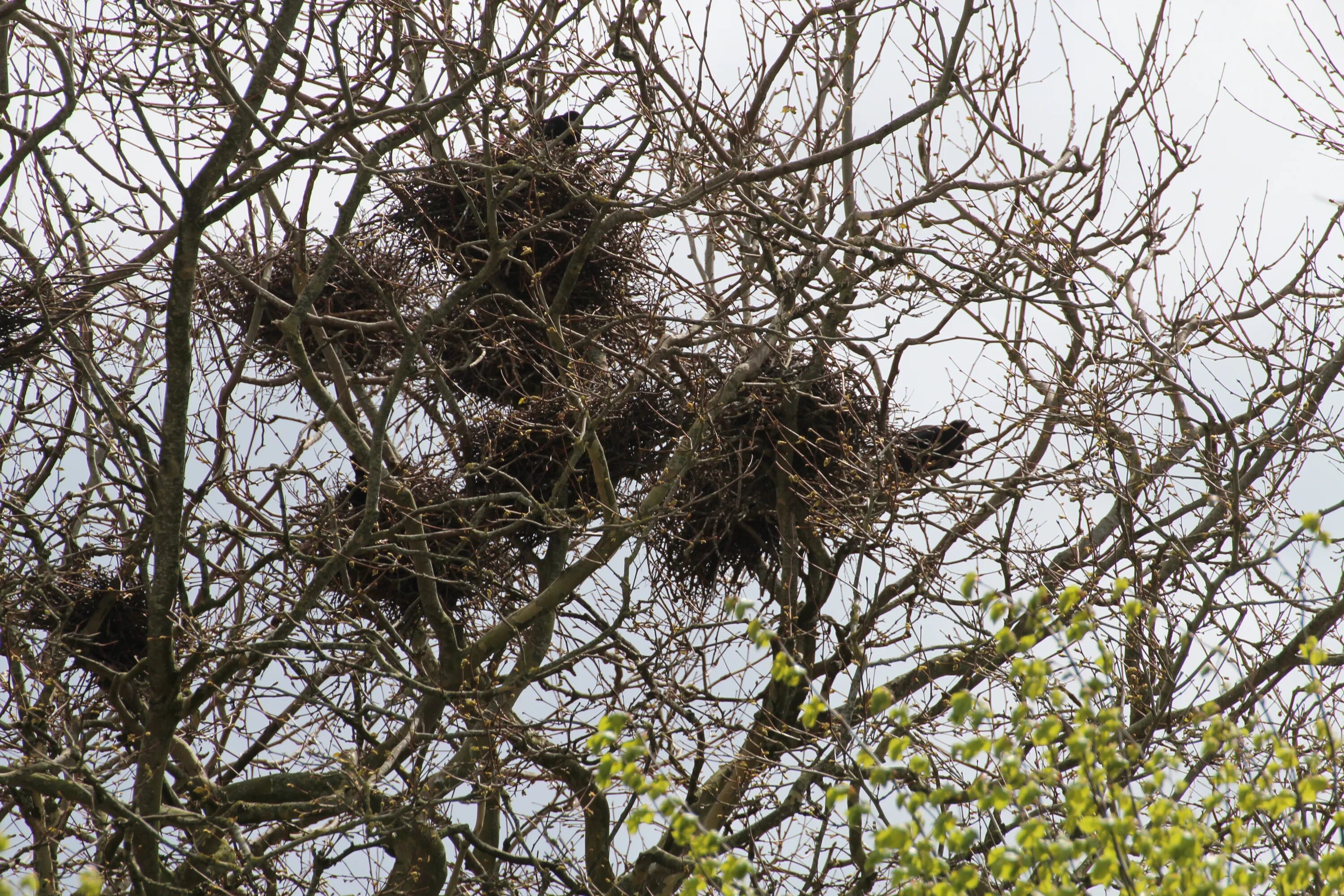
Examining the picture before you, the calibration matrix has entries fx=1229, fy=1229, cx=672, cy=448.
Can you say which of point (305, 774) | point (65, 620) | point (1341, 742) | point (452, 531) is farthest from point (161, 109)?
point (1341, 742)

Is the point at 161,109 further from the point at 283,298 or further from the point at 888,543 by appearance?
the point at 888,543

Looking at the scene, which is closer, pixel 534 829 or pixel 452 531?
pixel 452 531

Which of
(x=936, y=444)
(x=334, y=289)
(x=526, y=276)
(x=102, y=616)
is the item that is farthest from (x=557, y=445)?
(x=102, y=616)

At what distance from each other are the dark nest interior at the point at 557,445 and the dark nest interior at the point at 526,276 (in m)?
0.21

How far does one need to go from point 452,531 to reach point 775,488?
1.76 metres

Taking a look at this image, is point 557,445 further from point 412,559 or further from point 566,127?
point 566,127

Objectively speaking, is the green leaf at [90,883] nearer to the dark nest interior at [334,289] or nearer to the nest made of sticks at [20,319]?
the nest made of sticks at [20,319]

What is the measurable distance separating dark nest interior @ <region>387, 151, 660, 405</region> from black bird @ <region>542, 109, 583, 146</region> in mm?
182

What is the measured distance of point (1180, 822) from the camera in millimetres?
2840

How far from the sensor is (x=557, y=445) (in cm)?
630

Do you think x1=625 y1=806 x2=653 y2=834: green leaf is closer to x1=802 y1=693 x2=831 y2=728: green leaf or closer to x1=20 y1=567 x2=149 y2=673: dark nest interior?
x1=802 y1=693 x2=831 y2=728: green leaf

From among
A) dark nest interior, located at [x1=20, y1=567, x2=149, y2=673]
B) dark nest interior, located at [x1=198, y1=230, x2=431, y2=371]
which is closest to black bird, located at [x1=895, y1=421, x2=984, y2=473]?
dark nest interior, located at [x1=198, y1=230, x2=431, y2=371]

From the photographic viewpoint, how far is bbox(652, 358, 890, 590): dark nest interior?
570 cm

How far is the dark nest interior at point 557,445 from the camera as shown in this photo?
6070 mm
